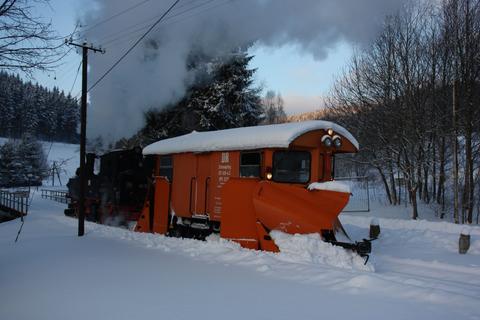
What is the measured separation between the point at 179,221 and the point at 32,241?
365 cm

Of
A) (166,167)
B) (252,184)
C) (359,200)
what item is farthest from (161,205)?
(359,200)

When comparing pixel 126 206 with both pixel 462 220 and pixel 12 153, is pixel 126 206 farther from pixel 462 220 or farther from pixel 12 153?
pixel 12 153

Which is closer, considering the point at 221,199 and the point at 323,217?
the point at 323,217

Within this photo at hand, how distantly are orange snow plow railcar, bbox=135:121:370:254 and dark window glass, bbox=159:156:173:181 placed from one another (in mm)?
751

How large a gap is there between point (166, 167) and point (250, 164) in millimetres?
3693

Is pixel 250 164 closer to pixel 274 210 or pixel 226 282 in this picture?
pixel 274 210

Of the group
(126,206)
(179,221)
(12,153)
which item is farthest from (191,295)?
(12,153)

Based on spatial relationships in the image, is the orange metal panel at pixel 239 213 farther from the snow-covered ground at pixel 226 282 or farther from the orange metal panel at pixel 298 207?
the orange metal panel at pixel 298 207

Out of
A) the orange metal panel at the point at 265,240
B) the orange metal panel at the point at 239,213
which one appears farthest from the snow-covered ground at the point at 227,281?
the orange metal panel at the point at 239,213

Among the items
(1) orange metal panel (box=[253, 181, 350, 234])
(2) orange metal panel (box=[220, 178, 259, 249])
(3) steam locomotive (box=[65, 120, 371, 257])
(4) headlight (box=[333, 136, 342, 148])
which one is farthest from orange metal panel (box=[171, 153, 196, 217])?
(4) headlight (box=[333, 136, 342, 148])

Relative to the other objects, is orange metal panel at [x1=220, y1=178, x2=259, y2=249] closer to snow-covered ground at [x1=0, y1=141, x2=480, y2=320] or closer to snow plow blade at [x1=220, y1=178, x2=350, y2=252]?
snow plow blade at [x1=220, y1=178, x2=350, y2=252]

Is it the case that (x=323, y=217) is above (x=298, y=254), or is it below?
above

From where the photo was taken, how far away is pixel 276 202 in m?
8.77

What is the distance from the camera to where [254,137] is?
9508 mm
